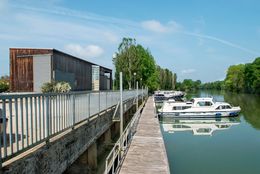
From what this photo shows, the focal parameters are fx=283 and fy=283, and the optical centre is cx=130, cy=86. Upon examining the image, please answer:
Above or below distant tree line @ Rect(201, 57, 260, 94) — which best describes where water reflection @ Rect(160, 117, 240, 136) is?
below

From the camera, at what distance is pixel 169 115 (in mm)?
32469

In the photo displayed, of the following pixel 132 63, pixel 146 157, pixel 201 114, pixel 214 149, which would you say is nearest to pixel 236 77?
pixel 132 63

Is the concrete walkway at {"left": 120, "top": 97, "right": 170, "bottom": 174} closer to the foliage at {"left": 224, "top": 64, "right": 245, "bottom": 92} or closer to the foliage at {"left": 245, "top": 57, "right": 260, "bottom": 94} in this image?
the foliage at {"left": 245, "top": 57, "right": 260, "bottom": 94}

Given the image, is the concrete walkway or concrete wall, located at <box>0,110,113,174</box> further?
the concrete walkway

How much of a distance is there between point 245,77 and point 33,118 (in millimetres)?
104061

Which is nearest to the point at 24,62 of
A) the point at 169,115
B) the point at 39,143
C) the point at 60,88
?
the point at 60,88

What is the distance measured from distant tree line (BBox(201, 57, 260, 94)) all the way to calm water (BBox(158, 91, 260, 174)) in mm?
65501

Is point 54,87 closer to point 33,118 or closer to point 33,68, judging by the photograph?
point 33,68

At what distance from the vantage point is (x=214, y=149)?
54.9ft

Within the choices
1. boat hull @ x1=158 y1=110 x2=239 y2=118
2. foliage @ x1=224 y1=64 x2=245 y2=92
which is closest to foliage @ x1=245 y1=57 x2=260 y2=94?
foliage @ x1=224 y1=64 x2=245 y2=92

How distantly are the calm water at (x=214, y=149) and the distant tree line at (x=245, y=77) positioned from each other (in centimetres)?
6550

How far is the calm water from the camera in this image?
42.1 ft

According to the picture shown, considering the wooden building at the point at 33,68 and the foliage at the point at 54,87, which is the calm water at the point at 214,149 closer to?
the foliage at the point at 54,87

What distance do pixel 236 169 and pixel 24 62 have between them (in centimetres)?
2243
